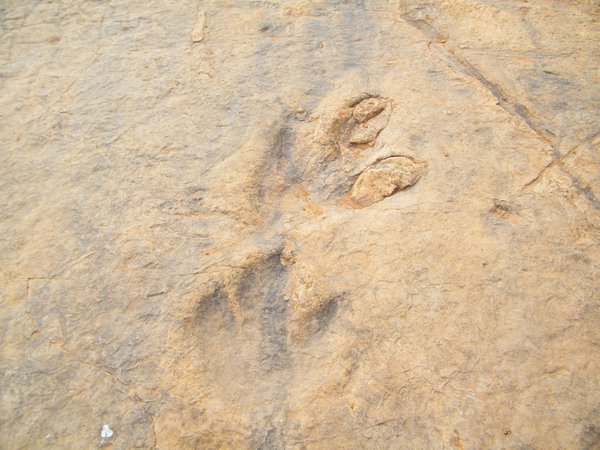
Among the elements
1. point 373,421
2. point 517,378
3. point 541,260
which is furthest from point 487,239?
point 373,421

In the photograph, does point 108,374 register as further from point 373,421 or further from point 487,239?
point 487,239

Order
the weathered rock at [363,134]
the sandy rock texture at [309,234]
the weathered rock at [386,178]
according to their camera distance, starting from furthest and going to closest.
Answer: the weathered rock at [363,134] < the weathered rock at [386,178] < the sandy rock texture at [309,234]

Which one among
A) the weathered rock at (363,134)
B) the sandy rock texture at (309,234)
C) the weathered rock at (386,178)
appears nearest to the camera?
the sandy rock texture at (309,234)

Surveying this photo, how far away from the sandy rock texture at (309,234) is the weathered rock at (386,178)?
10mm

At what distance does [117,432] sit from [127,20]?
2.40 metres

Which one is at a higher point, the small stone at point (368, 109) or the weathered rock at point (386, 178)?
the small stone at point (368, 109)

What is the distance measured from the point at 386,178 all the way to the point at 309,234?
0.43 m

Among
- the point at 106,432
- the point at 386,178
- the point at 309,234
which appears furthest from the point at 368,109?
the point at 106,432

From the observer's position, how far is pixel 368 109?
2.33m

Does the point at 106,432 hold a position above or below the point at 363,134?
below

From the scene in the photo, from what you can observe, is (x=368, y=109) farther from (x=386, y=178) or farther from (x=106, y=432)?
(x=106, y=432)

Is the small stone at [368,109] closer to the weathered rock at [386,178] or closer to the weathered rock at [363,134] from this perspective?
the weathered rock at [363,134]

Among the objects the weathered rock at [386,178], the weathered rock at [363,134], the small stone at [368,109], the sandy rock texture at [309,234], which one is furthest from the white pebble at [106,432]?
the small stone at [368,109]

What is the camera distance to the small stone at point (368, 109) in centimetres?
233
